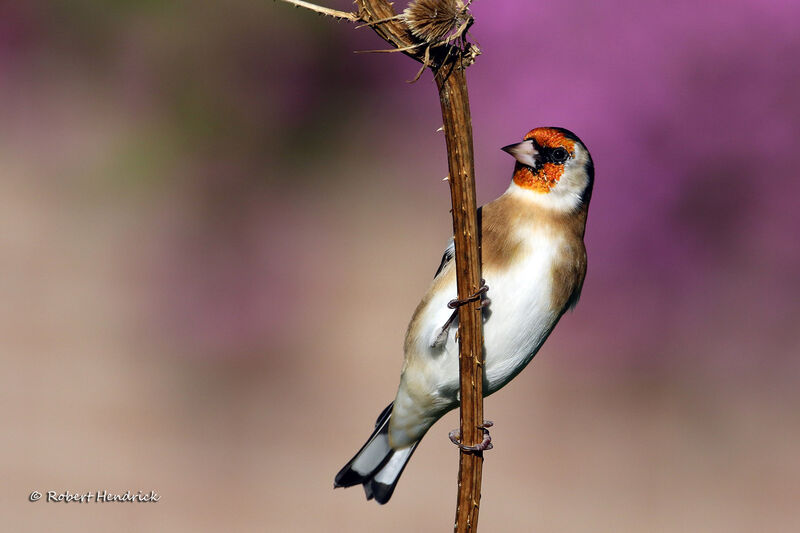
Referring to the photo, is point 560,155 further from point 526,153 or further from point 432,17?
point 432,17

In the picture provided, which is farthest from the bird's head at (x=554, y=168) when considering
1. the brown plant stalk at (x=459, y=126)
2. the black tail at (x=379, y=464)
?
the black tail at (x=379, y=464)

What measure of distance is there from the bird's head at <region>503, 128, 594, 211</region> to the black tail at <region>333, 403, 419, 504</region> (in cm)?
59

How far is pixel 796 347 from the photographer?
6.25 meters

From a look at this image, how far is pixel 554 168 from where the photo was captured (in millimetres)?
1746

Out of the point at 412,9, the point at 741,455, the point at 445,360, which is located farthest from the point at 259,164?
the point at 412,9

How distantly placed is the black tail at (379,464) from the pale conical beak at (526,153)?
703 mm

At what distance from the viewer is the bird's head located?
1650 millimetres

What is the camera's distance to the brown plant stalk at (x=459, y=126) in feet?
3.60

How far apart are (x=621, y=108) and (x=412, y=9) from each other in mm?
3759

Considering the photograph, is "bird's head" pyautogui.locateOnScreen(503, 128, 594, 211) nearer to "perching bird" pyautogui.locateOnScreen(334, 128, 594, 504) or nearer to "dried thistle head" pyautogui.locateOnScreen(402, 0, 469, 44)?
"perching bird" pyautogui.locateOnScreen(334, 128, 594, 504)

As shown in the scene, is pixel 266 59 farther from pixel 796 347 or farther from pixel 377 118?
→ pixel 796 347

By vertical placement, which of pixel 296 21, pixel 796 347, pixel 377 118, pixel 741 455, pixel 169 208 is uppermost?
pixel 296 21

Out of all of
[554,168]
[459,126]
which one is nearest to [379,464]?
[554,168]

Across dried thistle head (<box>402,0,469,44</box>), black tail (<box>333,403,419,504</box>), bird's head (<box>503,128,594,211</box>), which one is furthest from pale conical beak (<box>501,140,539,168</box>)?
black tail (<box>333,403,419,504</box>)
